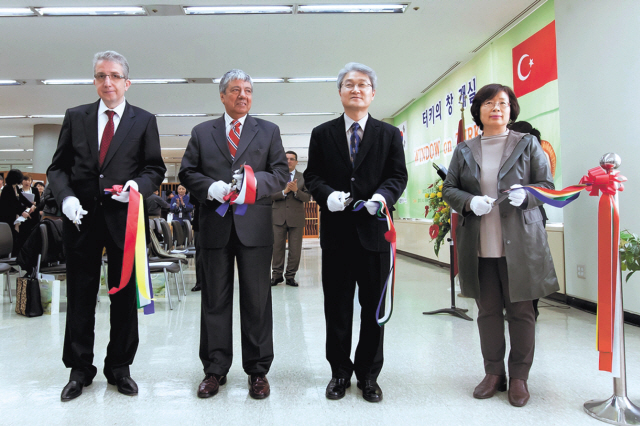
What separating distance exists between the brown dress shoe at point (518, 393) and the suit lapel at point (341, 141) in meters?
1.26

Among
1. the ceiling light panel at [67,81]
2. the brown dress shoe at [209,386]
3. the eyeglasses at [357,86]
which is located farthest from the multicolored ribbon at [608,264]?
the ceiling light panel at [67,81]

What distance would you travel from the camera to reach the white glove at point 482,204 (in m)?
2.01

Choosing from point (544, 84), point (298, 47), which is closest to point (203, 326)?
point (544, 84)

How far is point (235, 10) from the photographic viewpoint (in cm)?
518

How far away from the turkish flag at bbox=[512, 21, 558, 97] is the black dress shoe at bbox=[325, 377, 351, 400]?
4.10 m

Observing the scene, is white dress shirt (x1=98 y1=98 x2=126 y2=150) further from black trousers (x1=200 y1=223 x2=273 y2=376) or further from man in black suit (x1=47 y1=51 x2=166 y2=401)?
black trousers (x1=200 y1=223 x2=273 y2=376)

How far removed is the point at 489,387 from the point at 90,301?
197 cm

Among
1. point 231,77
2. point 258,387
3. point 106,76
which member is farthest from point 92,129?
point 258,387

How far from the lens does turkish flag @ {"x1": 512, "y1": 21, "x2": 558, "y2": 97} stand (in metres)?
4.83

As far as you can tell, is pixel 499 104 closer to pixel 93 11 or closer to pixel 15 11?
pixel 93 11

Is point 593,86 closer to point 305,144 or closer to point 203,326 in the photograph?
point 203,326

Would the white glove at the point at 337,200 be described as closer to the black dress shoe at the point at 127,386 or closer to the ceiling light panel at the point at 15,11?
the black dress shoe at the point at 127,386

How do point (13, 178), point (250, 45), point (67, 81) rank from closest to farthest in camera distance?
point (250, 45) → point (13, 178) → point (67, 81)

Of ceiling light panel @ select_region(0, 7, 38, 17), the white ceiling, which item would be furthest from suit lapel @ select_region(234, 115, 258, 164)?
ceiling light panel @ select_region(0, 7, 38, 17)
